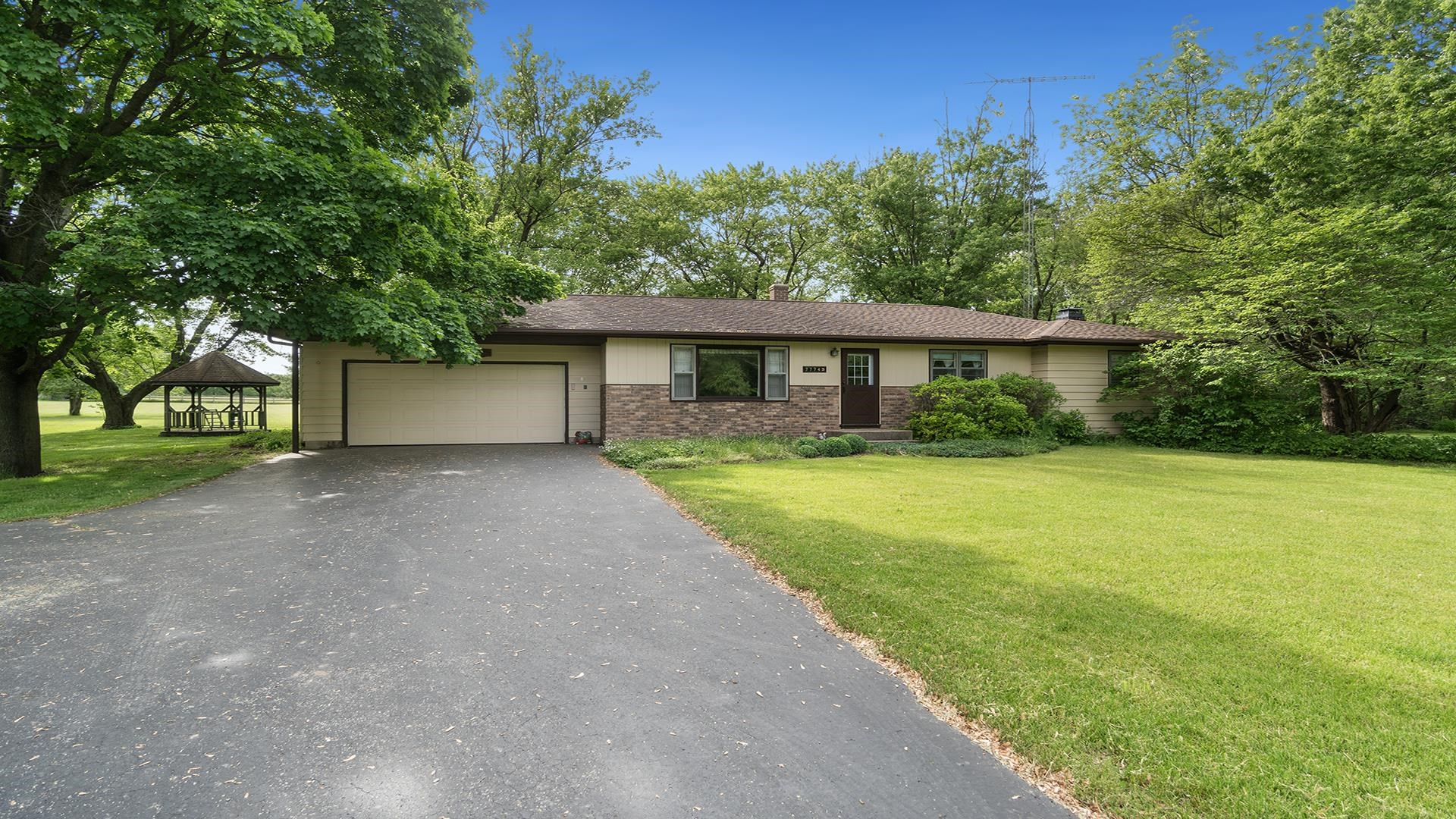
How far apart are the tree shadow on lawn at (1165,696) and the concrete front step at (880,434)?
9.88 m

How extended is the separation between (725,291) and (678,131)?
7.33 meters

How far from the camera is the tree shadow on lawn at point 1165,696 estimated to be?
2113mm

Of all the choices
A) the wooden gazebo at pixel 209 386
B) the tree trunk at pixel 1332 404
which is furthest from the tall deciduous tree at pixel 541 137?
the tree trunk at pixel 1332 404

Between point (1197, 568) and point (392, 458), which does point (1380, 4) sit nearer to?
point (1197, 568)

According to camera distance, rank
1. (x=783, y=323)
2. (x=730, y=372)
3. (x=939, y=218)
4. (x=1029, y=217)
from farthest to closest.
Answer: (x=939, y=218), (x=1029, y=217), (x=783, y=323), (x=730, y=372)

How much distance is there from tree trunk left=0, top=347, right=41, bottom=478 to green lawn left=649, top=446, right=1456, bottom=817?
10.8 metres

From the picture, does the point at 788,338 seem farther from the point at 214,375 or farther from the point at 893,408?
the point at 214,375

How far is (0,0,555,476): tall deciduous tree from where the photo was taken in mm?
7309

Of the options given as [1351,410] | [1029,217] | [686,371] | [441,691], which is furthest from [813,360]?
[1029,217]

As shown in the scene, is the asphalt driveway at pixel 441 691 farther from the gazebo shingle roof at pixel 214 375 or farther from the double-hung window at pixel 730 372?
the gazebo shingle roof at pixel 214 375

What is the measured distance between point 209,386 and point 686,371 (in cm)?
1616

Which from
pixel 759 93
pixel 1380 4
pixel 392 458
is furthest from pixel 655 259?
pixel 1380 4

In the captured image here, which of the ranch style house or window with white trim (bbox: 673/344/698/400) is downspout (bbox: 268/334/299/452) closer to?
the ranch style house

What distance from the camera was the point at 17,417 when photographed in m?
9.11
